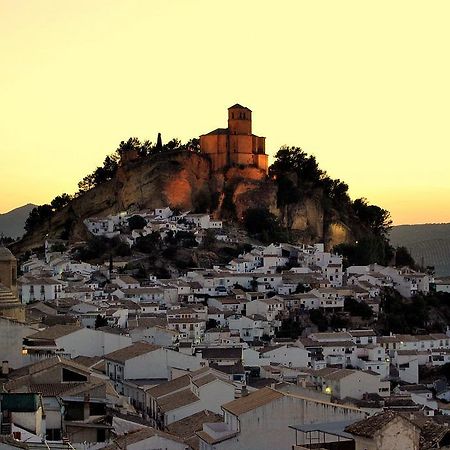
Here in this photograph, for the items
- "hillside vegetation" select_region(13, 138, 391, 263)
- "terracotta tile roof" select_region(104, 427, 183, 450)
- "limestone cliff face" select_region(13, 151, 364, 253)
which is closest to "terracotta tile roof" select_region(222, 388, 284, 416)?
"terracotta tile roof" select_region(104, 427, 183, 450)

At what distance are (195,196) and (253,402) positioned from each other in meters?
66.8

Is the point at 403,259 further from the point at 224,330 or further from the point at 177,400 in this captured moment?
the point at 177,400

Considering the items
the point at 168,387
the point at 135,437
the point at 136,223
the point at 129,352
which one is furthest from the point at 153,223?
the point at 135,437

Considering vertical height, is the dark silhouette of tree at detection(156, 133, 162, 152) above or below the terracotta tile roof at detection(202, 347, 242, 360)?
above

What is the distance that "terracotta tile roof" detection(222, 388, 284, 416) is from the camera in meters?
18.4

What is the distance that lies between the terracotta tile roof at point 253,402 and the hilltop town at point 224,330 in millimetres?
57

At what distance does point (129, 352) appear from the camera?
32.4 m

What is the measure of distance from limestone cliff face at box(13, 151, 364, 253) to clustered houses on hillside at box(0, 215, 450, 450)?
3.83 meters

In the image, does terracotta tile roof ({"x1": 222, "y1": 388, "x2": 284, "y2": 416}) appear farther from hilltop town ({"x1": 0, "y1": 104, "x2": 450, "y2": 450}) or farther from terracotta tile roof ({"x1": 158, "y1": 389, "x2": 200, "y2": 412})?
terracotta tile roof ({"x1": 158, "y1": 389, "x2": 200, "y2": 412})

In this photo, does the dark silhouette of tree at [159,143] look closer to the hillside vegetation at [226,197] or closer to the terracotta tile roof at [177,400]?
the hillside vegetation at [226,197]

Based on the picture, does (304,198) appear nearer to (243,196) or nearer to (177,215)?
(243,196)

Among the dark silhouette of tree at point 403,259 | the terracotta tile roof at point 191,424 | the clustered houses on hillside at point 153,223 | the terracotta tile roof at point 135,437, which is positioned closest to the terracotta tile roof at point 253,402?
the terracotta tile roof at point 135,437

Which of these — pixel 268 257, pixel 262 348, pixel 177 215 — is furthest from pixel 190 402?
pixel 177 215

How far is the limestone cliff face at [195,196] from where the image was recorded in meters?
84.4
